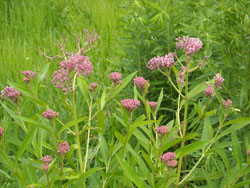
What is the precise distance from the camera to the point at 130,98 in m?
2.80

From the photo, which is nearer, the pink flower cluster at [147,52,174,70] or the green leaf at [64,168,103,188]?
the green leaf at [64,168,103,188]

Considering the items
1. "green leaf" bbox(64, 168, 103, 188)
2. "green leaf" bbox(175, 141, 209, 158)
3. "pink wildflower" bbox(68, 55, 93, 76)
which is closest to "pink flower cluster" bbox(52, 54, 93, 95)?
"pink wildflower" bbox(68, 55, 93, 76)

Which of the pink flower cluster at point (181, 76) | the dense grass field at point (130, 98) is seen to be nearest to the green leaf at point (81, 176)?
the dense grass field at point (130, 98)

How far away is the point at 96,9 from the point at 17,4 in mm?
1061

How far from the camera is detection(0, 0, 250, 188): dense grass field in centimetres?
148

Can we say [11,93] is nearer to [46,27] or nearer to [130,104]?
[130,104]

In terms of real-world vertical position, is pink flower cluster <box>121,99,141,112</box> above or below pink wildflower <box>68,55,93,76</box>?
below

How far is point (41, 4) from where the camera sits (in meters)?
4.73

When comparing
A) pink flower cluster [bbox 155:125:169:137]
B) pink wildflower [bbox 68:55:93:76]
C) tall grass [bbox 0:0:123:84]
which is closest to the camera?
pink flower cluster [bbox 155:125:169:137]

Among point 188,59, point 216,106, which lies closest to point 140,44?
point 216,106

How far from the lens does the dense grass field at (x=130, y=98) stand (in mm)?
1479

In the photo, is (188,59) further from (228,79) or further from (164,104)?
(164,104)

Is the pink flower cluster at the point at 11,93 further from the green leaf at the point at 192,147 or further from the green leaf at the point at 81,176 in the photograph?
the green leaf at the point at 192,147

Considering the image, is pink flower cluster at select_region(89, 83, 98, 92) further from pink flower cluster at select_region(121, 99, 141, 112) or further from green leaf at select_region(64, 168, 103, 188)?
green leaf at select_region(64, 168, 103, 188)
